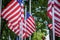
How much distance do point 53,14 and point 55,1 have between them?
619mm

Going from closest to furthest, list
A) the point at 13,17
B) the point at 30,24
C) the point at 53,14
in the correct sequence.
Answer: the point at 53,14 < the point at 13,17 < the point at 30,24

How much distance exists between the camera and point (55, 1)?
14.4m

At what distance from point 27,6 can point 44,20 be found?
2.57 m

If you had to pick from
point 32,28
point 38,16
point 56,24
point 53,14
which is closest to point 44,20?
point 38,16

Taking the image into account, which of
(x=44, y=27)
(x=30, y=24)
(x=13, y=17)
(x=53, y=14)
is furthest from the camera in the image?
(x=44, y=27)

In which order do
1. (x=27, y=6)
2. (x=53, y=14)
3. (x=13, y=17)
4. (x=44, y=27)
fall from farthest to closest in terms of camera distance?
1. (x=27, y=6)
2. (x=44, y=27)
3. (x=13, y=17)
4. (x=53, y=14)

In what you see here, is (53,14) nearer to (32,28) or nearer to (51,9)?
(51,9)

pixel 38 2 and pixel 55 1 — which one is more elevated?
pixel 38 2

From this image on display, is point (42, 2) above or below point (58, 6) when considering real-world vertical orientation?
above

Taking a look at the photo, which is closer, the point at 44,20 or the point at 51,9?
the point at 51,9

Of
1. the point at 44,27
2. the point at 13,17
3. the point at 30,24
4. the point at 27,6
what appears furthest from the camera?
the point at 27,6

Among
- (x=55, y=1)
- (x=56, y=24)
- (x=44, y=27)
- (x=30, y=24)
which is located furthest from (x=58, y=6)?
(x=44, y=27)

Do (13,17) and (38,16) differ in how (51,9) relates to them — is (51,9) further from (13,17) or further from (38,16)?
(38,16)

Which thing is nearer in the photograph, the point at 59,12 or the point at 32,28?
the point at 59,12
